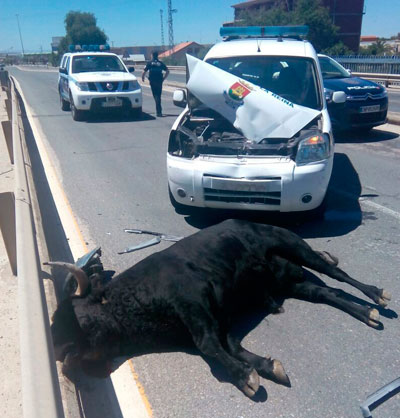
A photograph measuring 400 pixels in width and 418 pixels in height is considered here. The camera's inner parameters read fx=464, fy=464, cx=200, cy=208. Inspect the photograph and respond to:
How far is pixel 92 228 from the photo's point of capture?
5.72 meters

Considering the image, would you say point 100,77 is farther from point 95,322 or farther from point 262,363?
point 262,363

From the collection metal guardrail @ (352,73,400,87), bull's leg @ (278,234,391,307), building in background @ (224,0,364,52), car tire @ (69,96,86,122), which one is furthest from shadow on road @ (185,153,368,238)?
building in background @ (224,0,364,52)

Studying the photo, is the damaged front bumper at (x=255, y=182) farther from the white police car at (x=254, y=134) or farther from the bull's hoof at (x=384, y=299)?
the bull's hoof at (x=384, y=299)

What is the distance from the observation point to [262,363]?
299cm

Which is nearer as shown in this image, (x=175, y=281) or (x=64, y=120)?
(x=175, y=281)

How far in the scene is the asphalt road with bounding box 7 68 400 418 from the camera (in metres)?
2.84

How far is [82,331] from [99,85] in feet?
41.7

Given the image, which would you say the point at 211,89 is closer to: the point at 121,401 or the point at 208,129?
the point at 208,129

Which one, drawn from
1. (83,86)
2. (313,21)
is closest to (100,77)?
(83,86)

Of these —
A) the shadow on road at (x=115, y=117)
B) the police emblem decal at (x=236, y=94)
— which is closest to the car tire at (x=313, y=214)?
the police emblem decal at (x=236, y=94)

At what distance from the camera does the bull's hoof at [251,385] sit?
2.80 m

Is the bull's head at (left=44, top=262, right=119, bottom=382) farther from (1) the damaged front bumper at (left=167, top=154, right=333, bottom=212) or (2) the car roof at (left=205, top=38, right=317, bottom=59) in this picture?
(2) the car roof at (left=205, top=38, right=317, bottom=59)

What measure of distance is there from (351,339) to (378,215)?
2901 millimetres

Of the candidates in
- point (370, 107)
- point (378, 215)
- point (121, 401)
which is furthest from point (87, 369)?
point (370, 107)
